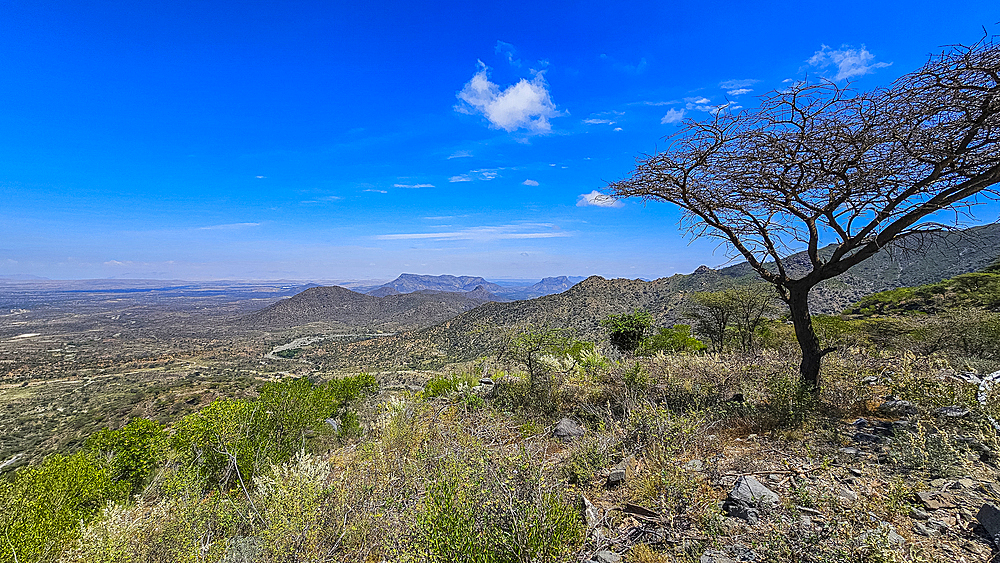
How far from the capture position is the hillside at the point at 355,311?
152 m

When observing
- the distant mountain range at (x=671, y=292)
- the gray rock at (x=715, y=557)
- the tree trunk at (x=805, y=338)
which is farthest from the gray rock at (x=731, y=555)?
the distant mountain range at (x=671, y=292)

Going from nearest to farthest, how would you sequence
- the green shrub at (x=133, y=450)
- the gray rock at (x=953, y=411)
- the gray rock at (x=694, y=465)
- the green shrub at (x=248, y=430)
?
the gray rock at (x=694, y=465)
the gray rock at (x=953, y=411)
the green shrub at (x=248, y=430)
the green shrub at (x=133, y=450)

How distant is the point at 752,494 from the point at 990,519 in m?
1.31

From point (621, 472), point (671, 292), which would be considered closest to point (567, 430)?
point (621, 472)

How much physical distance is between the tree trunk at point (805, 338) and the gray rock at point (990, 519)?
312 centimetres

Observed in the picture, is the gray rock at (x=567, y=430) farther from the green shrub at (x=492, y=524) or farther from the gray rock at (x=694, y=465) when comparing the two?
the green shrub at (x=492, y=524)

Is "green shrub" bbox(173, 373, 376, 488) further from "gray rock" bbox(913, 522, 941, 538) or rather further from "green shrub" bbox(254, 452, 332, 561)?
"gray rock" bbox(913, 522, 941, 538)

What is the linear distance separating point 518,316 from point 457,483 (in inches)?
2260

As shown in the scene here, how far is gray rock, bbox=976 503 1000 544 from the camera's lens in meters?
2.45

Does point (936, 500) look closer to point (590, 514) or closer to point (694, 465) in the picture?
point (694, 465)

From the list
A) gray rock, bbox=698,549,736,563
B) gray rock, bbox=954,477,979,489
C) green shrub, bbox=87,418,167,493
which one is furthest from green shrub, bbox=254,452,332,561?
green shrub, bbox=87,418,167,493

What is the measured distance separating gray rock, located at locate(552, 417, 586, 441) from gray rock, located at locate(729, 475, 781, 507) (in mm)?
2637

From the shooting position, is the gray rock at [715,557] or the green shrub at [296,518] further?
the green shrub at [296,518]

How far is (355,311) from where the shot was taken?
6964 inches
